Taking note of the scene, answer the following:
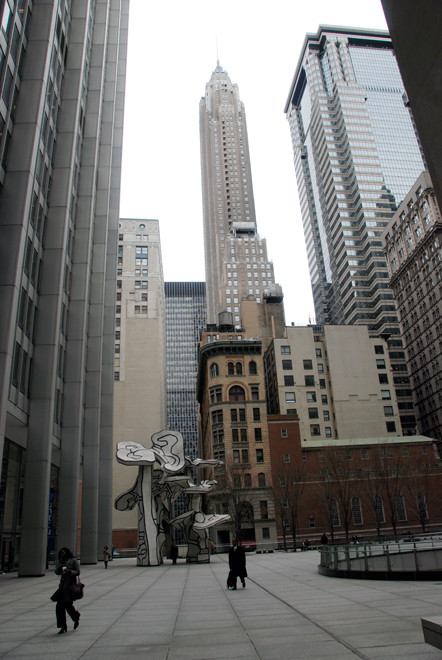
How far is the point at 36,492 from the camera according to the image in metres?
26.6

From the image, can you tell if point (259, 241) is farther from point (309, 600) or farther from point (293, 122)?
point (309, 600)

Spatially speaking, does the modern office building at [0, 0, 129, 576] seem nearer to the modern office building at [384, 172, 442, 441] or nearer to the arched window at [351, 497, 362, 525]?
the arched window at [351, 497, 362, 525]

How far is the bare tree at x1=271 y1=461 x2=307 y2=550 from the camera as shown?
58.1 m

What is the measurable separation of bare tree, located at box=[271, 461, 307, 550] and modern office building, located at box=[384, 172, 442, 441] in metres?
38.4

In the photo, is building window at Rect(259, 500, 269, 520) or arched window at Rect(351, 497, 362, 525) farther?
building window at Rect(259, 500, 269, 520)

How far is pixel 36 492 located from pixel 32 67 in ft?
74.5

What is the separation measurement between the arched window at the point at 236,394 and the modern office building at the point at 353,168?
1745 inches

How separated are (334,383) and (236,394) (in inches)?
851

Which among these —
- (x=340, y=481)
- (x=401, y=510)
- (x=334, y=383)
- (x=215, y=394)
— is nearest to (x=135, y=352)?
(x=215, y=394)

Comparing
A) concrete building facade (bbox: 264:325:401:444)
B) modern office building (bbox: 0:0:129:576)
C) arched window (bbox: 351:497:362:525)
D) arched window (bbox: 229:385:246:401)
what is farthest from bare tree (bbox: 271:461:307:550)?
modern office building (bbox: 0:0:129:576)

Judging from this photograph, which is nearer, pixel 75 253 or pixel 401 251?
pixel 75 253

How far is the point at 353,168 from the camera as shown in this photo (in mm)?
135000

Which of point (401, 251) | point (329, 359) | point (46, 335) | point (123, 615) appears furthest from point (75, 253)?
point (401, 251)

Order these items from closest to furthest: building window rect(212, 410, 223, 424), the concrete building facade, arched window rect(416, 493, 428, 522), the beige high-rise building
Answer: arched window rect(416, 493, 428, 522) < building window rect(212, 410, 223, 424) < the beige high-rise building < the concrete building facade
